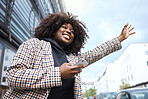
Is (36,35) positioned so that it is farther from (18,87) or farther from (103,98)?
(103,98)

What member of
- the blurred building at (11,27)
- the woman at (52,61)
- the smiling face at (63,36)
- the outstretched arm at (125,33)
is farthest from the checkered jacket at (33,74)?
the blurred building at (11,27)

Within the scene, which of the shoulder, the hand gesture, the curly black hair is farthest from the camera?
the curly black hair

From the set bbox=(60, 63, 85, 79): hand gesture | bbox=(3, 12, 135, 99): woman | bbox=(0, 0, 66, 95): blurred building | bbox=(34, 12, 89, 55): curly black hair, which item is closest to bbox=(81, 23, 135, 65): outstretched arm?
bbox=(3, 12, 135, 99): woman

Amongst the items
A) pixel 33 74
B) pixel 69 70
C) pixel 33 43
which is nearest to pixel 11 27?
pixel 33 43

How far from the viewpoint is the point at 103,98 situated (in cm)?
950

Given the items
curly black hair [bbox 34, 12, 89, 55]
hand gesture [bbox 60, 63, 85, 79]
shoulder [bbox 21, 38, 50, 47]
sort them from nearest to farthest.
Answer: hand gesture [bbox 60, 63, 85, 79]
shoulder [bbox 21, 38, 50, 47]
curly black hair [bbox 34, 12, 89, 55]

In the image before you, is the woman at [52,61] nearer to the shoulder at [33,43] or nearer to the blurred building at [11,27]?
the shoulder at [33,43]

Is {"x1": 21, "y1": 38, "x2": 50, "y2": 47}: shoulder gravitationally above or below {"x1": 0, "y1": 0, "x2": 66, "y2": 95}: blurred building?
below

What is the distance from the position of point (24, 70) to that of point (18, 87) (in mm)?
114

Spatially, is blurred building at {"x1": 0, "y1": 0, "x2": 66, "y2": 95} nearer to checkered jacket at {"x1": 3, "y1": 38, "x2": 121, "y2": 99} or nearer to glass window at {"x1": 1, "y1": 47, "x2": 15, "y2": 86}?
glass window at {"x1": 1, "y1": 47, "x2": 15, "y2": 86}

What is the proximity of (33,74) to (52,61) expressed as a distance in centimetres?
24

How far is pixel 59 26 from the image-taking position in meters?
1.77

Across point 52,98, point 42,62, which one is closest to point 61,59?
point 42,62

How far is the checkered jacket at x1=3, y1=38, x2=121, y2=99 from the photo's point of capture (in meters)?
1.08
